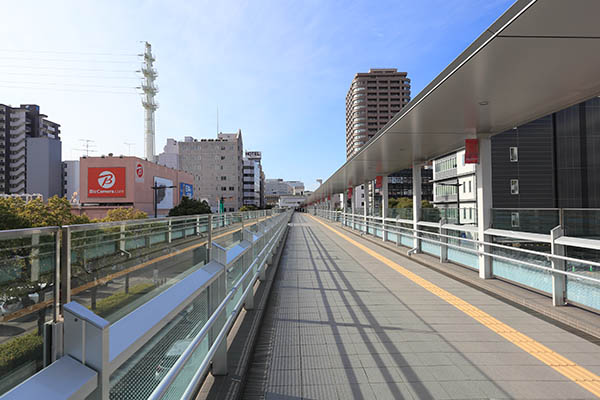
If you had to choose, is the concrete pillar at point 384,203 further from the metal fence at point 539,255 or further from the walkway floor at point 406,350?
the walkway floor at point 406,350

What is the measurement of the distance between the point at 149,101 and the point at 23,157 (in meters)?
30.6

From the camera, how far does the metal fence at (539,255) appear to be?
178 inches

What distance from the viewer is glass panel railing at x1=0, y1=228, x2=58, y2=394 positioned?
0.84m

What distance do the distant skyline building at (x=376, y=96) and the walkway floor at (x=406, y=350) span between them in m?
98.1

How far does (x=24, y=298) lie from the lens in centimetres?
91

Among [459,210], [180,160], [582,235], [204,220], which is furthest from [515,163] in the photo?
[180,160]

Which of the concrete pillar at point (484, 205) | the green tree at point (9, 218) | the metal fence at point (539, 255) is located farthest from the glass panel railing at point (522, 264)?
the green tree at point (9, 218)

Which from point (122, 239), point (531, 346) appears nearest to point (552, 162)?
point (531, 346)

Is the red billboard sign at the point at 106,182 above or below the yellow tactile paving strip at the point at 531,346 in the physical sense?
above

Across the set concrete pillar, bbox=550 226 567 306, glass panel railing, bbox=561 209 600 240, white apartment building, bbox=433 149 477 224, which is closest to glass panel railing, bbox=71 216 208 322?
concrete pillar, bbox=550 226 567 306

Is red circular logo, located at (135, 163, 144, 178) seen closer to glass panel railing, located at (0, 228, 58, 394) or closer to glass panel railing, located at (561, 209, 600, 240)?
glass panel railing, located at (561, 209, 600, 240)

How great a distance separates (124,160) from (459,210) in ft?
155

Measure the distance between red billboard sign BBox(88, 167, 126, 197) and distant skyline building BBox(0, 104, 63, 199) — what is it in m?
38.1

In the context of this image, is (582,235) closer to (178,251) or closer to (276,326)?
(276,326)
